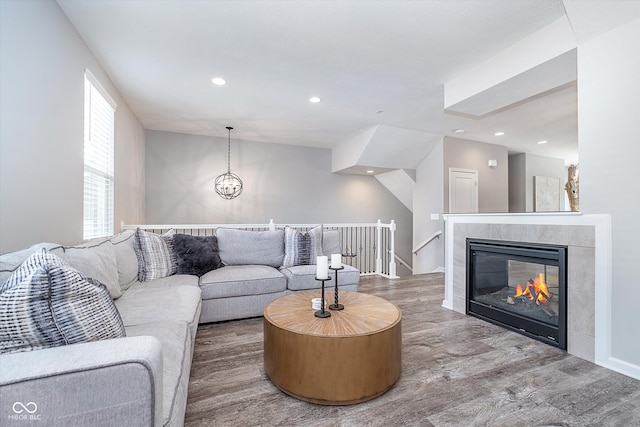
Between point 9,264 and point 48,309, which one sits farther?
point 9,264

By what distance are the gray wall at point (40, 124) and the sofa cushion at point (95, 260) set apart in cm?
36

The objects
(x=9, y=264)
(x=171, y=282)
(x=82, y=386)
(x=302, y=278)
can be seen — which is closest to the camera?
(x=82, y=386)

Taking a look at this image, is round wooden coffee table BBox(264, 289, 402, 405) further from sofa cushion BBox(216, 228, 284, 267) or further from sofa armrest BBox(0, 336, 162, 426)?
sofa cushion BBox(216, 228, 284, 267)

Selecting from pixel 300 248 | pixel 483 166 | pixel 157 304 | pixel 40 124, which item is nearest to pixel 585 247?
pixel 300 248

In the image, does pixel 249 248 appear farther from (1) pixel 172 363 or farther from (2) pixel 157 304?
(1) pixel 172 363

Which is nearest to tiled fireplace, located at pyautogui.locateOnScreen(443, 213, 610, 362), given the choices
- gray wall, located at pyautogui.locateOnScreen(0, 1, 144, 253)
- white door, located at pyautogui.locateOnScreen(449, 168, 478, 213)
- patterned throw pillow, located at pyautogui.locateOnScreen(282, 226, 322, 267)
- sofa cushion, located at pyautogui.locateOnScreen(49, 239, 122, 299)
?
patterned throw pillow, located at pyautogui.locateOnScreen(282, 226, 322, 267)

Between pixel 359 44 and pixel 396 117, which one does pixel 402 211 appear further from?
pixel 359 44

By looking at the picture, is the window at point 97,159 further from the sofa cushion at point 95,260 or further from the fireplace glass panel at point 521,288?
the fireplace glass panel at point 521,288

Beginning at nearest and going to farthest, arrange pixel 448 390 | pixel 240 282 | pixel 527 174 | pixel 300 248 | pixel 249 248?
pixel 448 390 < pixel 240 282 < pixel 249 248 < pixel 300 248 < pixel 527 174

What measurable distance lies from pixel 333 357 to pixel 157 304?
4.25ft

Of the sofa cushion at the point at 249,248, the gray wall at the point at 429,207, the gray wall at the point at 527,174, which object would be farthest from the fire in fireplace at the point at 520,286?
the gray wall at the point at 527,174

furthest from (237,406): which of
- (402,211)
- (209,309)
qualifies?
(402,211)

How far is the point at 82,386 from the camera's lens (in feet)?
2.89

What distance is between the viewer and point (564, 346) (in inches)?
95.5
